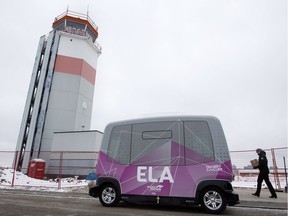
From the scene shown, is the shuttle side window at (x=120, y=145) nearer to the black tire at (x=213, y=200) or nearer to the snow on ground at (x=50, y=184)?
the black tire at (x=213, y=200)

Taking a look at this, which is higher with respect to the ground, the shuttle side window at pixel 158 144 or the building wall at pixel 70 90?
the building wall at pixel 70 90

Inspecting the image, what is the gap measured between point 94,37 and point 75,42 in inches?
176

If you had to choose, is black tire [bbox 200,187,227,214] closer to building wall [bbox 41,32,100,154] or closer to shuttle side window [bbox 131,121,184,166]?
shuttle side window [bbox 131,121,184,166]

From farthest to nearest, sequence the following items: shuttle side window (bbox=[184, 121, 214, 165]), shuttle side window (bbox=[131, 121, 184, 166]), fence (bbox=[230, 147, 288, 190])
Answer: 1. fence (bbox=[230, 147, 288, 190])
2. shuttle side window (bbox=[131, 121, 184, 166])
3. shuttle side window (bbox=[184, 121, 214, 165])

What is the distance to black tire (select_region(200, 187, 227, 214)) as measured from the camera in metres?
5.80

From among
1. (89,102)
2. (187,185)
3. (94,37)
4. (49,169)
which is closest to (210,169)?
(187,185)

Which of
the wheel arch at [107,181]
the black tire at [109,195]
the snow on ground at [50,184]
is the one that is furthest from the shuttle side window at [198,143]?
the snow on ground at [50,184]

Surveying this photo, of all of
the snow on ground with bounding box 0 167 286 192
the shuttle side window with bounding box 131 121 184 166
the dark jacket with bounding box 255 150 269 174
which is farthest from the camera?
the snow on ground with bounding box 0 167 286 192

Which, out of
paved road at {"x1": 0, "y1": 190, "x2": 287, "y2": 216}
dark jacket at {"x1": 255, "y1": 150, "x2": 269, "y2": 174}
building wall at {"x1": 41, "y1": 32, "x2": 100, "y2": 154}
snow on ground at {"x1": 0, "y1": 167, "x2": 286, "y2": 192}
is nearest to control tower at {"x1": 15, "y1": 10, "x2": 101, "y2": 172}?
building wall at {"x1": 41, "y1": 32, "x2": 100, "y2": 154}

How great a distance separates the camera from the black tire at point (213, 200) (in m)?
5.80

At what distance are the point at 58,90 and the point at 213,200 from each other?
875 inches

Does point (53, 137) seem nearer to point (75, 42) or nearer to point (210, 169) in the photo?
point (75, 42)

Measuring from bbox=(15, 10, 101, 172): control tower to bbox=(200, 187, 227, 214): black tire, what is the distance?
1881 cm

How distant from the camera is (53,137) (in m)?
22.7
